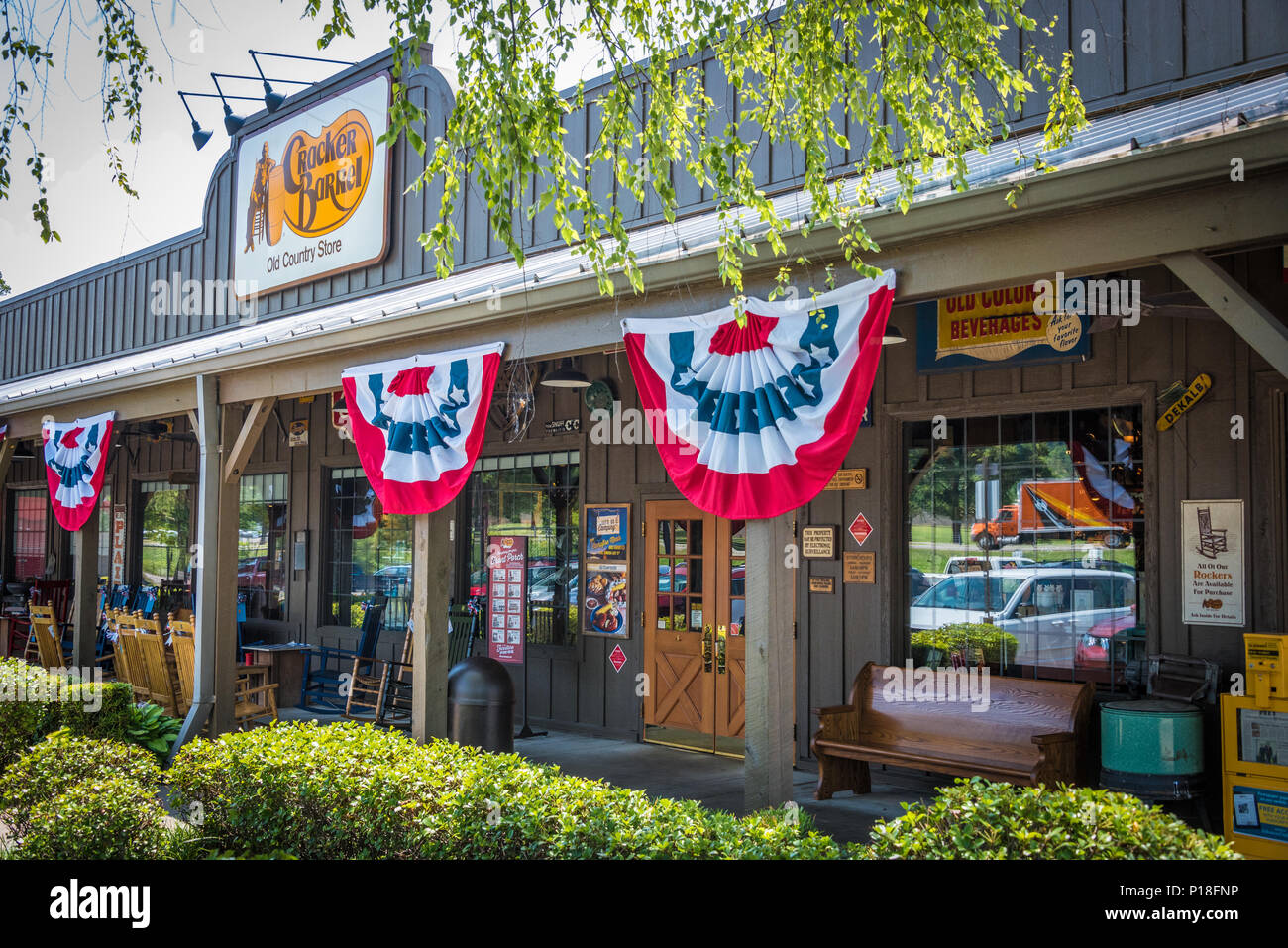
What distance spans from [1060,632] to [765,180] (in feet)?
12.7

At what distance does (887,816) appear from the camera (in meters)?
6.57

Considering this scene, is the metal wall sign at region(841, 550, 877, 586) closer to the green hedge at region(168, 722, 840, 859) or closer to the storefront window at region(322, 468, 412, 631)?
the green hedge at region(168, 722, 840, 859)

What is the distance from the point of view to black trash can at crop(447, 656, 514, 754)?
727 centimetres

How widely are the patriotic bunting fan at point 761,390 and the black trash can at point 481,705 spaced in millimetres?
2489

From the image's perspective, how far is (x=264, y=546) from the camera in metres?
13.2

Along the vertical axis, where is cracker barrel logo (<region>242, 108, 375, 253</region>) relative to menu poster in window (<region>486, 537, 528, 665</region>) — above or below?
above

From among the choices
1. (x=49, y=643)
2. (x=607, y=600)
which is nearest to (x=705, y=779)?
(x=607, y=600)

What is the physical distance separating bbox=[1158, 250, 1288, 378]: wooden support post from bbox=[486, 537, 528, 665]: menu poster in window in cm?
685

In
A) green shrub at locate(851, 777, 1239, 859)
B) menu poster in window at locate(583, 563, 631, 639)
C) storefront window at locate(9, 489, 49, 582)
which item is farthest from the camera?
storefront window at locate(9, 489, 49, 582)

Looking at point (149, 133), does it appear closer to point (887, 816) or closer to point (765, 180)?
point (765, 180)

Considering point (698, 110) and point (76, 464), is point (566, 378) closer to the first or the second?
point (698, 110)

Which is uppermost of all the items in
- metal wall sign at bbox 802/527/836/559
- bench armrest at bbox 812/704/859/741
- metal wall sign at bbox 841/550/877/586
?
metal wall sign at bbox 802/527/836/559
